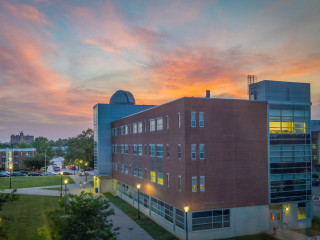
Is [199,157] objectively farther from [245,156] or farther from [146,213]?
[146,213]

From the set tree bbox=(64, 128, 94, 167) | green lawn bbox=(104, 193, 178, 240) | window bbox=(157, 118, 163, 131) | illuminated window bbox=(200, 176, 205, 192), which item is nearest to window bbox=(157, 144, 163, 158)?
window bbox=(157, 118, 163, 131)

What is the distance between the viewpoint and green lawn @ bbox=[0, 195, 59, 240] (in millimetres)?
30328

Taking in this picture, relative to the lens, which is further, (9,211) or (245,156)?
(9,211)

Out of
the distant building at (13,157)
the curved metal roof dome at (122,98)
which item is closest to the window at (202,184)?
the curved metal roof dome at (122,98)

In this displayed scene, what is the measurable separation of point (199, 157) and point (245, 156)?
5409 mm

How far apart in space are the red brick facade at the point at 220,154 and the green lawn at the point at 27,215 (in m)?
15.2

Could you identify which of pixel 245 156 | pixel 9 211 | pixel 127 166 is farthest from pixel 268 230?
pixel 9 211

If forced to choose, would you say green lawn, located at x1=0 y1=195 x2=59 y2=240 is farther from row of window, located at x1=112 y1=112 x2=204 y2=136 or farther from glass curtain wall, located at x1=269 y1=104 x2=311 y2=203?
glass curtain wall, located at x1=269 y1=104 x2=311 y2=203

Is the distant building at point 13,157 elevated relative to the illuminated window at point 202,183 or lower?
lower

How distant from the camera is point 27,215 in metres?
38.4

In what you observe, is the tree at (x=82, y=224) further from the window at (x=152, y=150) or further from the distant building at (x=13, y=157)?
the distant building at (x=13, y=157)

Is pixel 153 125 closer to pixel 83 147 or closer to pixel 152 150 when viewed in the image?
pixel 152 150

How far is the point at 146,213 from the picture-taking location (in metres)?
38.7

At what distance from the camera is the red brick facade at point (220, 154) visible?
92.6 feet
